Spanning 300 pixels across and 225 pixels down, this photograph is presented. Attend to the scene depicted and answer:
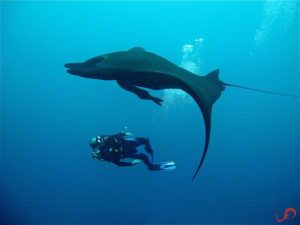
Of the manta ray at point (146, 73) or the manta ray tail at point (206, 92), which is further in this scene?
the manta ray at point (146, 73)

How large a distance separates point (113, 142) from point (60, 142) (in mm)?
22854

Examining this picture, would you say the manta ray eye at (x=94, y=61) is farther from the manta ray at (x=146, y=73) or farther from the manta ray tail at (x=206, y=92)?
the manta ray tail at (x=206, y=92)

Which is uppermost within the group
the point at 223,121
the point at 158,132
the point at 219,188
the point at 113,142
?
the point at 223,121

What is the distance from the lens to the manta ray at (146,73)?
284 cm

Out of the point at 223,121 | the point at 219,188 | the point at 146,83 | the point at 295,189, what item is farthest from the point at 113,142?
the point at 295,189

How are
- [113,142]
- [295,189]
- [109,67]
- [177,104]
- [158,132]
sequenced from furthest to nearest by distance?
[177,104], [158,132], [295,189], [113,142], [109,67]

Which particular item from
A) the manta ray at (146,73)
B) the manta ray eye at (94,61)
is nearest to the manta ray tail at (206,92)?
the manta ray at (146,73)

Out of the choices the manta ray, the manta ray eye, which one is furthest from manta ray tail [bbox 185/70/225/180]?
the manta ray eye

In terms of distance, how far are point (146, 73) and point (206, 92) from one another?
92cm

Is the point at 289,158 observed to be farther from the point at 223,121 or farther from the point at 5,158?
the point at 5,158

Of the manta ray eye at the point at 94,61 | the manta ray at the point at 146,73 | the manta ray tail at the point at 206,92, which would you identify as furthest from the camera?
the manta ray eye at the point at 94,61

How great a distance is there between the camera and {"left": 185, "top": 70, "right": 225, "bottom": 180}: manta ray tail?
2578mm

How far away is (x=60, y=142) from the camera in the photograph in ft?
87.3

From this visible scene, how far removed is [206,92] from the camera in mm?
3105
